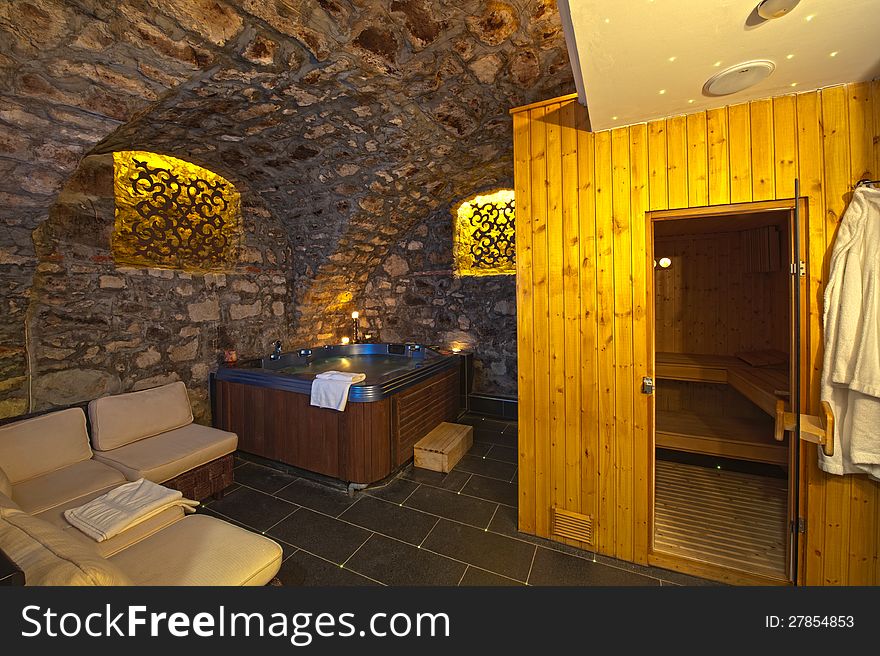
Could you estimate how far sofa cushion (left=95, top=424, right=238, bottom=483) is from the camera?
2145 millimetres

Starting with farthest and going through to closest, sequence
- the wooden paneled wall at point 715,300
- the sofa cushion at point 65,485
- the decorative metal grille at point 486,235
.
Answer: the decorative metal grille at point 486,235, the wooden paneled wall at point 715,300, the sofa cushion at point 65,485

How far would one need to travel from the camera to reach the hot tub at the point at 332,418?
267cm

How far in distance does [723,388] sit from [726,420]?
358 mm

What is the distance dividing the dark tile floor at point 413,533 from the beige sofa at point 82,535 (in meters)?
0.58

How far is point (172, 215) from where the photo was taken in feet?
10.2

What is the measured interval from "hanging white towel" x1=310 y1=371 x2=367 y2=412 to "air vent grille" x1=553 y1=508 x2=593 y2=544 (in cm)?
162

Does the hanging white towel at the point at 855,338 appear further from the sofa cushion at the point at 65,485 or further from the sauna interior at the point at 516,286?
the sofa cushion at the point at 65,485

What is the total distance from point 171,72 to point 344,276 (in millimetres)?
2879

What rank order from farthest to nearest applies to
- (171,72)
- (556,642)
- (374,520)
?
(374,520)
(171,72)
(556,642)

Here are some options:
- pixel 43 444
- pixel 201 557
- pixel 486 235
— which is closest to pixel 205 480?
pixel 43 444

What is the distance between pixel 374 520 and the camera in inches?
92.2

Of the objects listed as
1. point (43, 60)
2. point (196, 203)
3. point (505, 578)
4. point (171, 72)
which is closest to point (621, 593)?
point (505, 578)

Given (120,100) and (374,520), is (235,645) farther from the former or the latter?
(120,100)

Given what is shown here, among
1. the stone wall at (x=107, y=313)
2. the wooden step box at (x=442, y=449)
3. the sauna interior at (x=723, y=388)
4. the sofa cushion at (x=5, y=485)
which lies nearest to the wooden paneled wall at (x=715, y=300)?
the sauna interior at (x=723, y=388)
